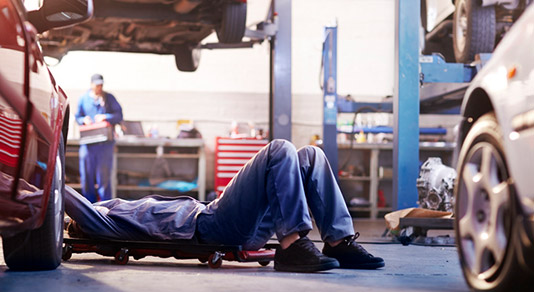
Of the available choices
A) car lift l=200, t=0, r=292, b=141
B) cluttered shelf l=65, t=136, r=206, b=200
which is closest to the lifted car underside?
car lift l=200, t=0, r=292, b=141

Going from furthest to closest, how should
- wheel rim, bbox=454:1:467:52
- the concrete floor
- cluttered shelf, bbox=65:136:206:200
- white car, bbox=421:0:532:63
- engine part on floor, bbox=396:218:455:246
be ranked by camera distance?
cluttered shelf, bbox=65:136:206:200 → wheel rim, bbox=454:1:467:52 → white car, bbox=421:0:532:63 → engine part on floor, bbox=396:218:455:246 → the concrete floor

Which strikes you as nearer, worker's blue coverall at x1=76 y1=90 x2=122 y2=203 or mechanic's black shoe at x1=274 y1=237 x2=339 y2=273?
mechanic's black shoe at x1=274 y1=237 x2=339 y2=273

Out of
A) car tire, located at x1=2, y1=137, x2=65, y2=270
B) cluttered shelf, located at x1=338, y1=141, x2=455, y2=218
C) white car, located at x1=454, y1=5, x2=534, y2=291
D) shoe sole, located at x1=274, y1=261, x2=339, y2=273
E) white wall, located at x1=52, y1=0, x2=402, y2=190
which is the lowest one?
cluttered shelf, located at x1=338, y1=141, x2=455, y2=218

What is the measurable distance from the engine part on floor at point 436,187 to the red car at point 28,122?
4064 millimetres

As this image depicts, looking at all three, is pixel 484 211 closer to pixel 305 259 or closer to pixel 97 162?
pixel 305 259

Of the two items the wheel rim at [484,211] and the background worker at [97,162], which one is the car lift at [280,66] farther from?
the wheel rim at [484,211]

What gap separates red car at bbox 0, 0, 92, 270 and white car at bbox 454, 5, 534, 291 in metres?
1.47

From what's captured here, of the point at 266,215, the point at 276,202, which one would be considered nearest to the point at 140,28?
the point at 266,215

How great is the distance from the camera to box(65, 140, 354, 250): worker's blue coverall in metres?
3.02

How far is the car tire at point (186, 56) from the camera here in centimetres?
788

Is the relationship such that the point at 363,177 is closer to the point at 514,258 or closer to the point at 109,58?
the point at 109,58

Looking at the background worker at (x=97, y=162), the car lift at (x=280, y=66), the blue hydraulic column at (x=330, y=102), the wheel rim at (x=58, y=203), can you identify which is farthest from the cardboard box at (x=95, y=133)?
the wheel rim at (x=58, y=203)

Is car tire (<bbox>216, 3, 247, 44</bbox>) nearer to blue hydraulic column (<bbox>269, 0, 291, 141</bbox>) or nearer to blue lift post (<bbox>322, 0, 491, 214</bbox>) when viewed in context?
blue hydraulic column (<bbox>269, 0, 291, 141</bbox>)

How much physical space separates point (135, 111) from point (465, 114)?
393 inches
